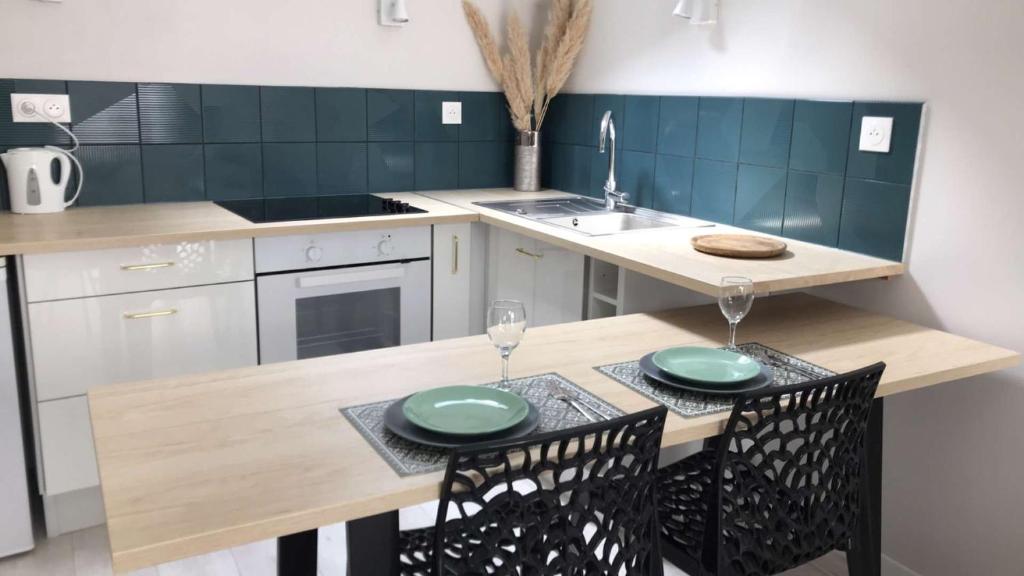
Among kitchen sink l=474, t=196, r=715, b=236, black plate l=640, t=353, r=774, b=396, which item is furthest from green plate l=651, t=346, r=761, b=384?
kitchen sink l=474, t=196, r=715, b=236

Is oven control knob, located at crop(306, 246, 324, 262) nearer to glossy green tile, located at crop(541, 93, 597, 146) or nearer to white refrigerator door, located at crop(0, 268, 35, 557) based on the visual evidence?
white refrigerator door, located at crop(0, 268, 35, 557)

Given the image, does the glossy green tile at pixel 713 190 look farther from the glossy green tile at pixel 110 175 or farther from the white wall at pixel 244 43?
the glossy green tile at pixel 110 175

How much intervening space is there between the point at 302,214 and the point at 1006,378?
2.19 meters

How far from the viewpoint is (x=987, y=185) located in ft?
6.77

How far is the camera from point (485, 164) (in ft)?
12.2

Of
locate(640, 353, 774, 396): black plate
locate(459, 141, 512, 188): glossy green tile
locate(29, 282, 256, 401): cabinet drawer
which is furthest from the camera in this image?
locate(459, 141, 512, 188): glossy green tile

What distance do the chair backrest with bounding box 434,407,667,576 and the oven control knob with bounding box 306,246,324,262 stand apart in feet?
5.28

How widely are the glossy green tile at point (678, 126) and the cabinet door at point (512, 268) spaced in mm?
635

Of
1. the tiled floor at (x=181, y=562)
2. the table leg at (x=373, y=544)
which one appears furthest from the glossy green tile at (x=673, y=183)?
the table leg at (x=373, y=544)

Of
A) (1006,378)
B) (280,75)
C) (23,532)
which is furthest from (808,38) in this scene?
(23,532)

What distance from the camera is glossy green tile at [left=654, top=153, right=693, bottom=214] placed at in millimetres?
2992

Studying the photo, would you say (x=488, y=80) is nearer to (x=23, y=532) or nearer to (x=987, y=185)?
(x=987, y=185)

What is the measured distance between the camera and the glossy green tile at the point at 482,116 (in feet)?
11.9

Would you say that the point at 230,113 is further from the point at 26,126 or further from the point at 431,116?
the point at 431,116
